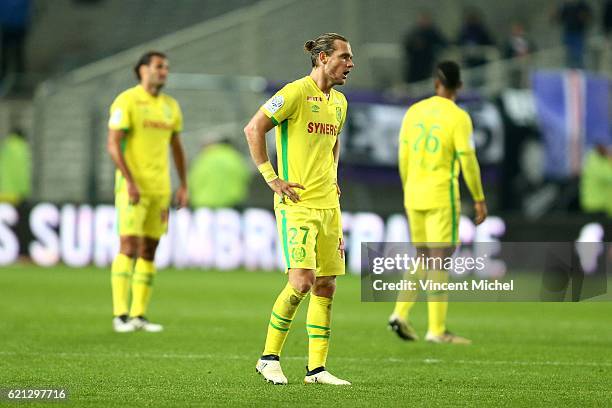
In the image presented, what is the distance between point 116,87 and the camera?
20.8 m

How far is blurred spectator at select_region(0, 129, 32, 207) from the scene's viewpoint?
22.6 m

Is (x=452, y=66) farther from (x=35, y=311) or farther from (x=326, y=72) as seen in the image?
(x=35, y=311)

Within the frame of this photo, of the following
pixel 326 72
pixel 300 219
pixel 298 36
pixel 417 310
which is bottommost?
pixel 417 310

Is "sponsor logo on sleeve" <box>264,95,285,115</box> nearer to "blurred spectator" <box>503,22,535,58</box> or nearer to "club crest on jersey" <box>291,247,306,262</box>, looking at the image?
"club crest on jersey" <box>291,247,306,262</box>

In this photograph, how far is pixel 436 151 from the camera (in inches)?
437

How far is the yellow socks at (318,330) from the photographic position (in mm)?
8227

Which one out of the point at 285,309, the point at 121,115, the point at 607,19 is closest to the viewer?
the point at 285,309

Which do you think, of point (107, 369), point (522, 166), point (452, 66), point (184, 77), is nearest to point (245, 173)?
point (184, 77)

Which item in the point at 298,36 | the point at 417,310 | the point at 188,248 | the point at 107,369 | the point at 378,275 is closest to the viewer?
the point at 107,369

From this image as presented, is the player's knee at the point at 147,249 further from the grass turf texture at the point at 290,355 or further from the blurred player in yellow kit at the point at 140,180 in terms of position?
the grass turf texture at the point at 290,355

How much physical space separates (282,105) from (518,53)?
633 inches

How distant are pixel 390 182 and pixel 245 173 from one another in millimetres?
2334

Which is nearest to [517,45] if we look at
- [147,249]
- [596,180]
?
[596,180]

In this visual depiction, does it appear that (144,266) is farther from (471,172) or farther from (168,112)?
(471,172)
